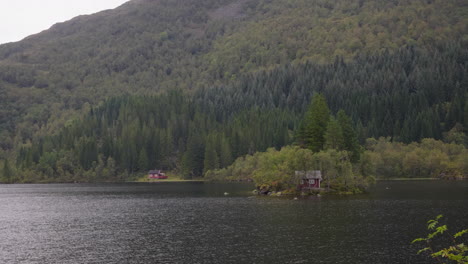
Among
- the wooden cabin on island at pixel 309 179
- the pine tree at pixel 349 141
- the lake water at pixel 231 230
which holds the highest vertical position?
the pine tree at pixel 349 141

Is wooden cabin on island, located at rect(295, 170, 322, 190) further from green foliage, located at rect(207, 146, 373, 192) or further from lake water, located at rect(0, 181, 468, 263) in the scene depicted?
lake water, located at rect(0, 181, 468, 263)

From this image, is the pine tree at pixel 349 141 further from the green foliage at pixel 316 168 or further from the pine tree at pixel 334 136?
the green foliage at pixel 316 168

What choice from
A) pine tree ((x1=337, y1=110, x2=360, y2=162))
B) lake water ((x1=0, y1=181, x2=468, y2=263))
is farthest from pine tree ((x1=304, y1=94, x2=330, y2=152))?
lake water ((x1=0, y1=181, x2=468, y2=263))

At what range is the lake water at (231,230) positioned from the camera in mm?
57781

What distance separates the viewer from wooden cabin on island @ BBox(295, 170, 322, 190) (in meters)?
130

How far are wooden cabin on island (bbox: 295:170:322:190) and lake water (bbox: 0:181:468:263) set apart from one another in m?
12.0

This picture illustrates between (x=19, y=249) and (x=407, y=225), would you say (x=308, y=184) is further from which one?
(x=19, y=249)

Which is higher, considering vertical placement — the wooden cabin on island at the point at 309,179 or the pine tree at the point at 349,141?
the pine tree at the point at 349,141

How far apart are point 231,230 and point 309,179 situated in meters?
60.4

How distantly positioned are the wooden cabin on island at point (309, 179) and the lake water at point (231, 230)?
39.3ft

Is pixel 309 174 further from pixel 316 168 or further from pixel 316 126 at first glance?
pixel 316 126

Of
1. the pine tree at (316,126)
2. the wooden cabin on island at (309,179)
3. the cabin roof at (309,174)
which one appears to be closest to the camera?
the cabin roof at (309,174)

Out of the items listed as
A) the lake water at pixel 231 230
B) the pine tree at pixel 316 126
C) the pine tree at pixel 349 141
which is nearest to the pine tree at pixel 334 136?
the pine tree at pixel 349 141

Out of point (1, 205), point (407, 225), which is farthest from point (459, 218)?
point (1, 205)
